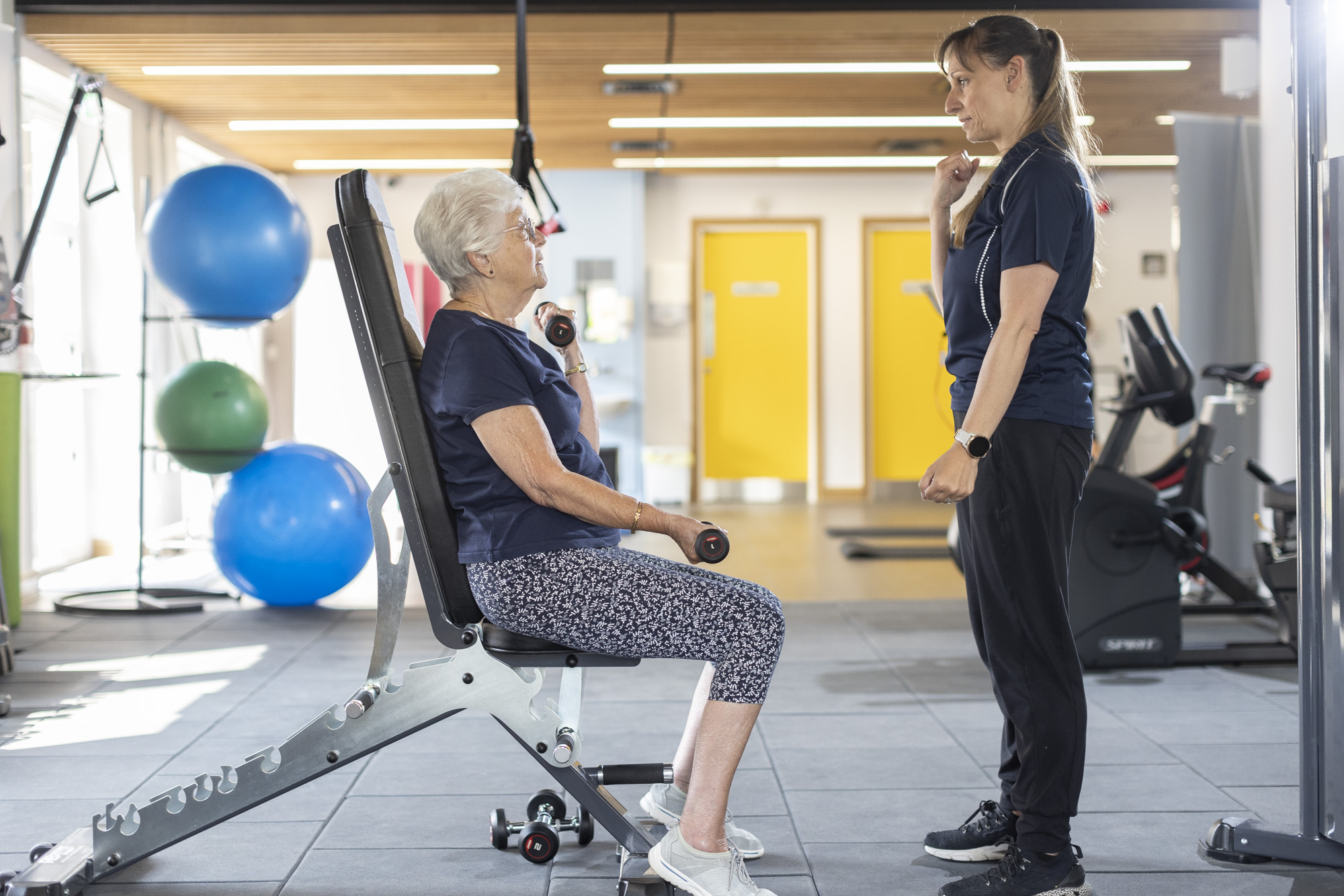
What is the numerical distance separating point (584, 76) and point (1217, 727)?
4.09 meters

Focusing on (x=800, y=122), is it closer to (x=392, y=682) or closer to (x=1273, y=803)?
(x=1273, y=803)

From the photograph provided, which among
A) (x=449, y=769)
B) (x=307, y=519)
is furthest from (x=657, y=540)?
(x=449, y=769)

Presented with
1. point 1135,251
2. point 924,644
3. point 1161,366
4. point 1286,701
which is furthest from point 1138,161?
point 1286,701

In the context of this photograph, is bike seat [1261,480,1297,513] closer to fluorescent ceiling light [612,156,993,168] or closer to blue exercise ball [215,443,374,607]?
blue exercise ball [215,443,374,607]

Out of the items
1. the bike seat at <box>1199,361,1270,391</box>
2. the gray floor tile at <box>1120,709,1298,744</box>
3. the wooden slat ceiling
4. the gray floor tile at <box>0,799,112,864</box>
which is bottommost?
the gray floor tile at <box>1120,709,1298,744</box>

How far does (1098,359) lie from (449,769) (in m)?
7.12

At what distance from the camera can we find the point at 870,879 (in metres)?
1.88

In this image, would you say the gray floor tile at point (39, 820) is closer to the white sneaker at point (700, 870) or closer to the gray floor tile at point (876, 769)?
the white sneaker at point (700, 870)

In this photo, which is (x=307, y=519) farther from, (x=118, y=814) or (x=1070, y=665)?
(x=1070, y=665)

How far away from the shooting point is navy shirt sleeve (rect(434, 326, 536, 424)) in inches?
63.9

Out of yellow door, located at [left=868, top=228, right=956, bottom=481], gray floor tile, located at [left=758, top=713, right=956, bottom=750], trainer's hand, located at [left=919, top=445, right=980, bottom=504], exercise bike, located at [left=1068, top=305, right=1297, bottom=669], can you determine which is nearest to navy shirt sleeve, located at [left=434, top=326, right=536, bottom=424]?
trainer's hand, located at [left=919, top=445, right=980, bottom=504]

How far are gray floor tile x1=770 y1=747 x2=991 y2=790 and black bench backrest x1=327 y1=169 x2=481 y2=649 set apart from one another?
997 millimetres

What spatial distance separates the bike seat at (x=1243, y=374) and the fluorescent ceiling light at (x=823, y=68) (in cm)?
200

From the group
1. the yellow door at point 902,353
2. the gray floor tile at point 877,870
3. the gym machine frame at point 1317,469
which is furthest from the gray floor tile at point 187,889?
the yellow door at point 902,353
